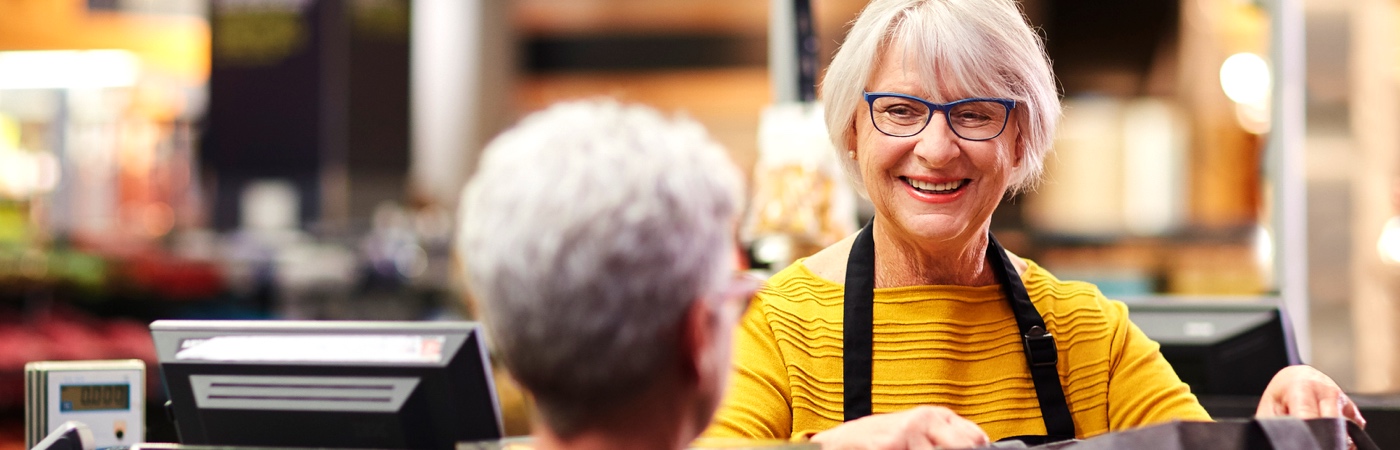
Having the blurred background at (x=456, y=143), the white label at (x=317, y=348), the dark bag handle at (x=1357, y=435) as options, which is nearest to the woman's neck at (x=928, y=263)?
the dark bag handle at (x=1357, y=435)

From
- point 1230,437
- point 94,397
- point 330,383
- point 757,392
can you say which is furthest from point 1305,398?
point 94,397

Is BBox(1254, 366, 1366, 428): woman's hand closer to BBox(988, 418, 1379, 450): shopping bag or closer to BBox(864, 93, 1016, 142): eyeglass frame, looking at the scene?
BBox(988, 418, 1379, 450): shopping bag

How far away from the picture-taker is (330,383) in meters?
1.59

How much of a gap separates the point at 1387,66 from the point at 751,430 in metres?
4.18

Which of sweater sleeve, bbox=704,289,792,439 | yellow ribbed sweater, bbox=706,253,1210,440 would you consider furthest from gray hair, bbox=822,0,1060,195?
sweater sleeve, bbox=704,289,792,439

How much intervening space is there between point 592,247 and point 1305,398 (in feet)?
3.52

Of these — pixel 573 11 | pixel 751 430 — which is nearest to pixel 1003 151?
pixel 751 430

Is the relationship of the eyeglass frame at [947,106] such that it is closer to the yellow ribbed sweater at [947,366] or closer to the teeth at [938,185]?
the teeth at [938,185]

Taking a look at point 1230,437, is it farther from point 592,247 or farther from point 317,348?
point 317,348

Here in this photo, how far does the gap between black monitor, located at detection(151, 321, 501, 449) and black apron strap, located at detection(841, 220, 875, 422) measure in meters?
0.50

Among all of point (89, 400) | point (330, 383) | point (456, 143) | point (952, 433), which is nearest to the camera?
point (952, 433)

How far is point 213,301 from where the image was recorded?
637 centimetres

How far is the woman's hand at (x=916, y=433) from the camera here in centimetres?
136

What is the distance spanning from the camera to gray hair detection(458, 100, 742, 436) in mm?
1012
